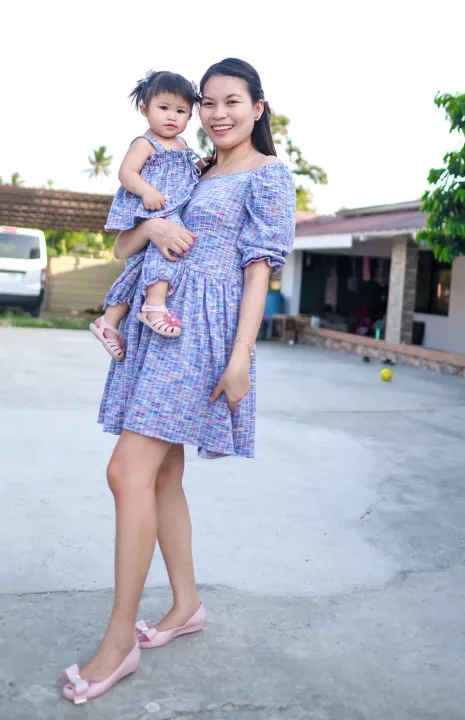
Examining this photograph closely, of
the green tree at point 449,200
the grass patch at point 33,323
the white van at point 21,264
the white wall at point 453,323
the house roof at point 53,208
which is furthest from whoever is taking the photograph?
the house roof at point 53,208

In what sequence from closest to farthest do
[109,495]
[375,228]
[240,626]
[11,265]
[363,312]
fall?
[240,626] → [109,495] → [375,228] → [11,265] → [363,312]

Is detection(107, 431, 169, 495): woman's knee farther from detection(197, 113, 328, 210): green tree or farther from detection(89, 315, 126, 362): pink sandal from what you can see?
detection(197, 113, 328, 210): green tree

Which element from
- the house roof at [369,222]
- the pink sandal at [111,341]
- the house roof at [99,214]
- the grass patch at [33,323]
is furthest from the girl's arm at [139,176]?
the grass patch at [33,323]

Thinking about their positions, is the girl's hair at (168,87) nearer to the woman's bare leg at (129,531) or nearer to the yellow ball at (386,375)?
the woman's bare leg at (129,531)

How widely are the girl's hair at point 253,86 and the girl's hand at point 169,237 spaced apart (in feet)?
1.30

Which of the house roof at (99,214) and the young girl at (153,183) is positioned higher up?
the house roof at (99,214)

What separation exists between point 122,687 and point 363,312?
16.4 metres

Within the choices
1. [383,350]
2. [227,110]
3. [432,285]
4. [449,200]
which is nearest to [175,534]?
[227,110]

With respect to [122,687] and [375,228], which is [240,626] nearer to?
[122,687]

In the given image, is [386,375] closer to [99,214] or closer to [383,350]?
[383,350]

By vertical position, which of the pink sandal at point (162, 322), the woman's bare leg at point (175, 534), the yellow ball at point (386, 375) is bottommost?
the yellow ball at point (386, 375)

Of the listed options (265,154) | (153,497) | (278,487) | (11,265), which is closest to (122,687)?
(153,497)

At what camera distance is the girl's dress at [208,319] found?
7.29ft

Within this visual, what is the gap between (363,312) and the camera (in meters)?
18.2
